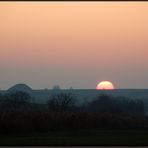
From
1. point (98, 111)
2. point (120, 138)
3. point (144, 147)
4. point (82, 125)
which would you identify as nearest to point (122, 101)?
point (98, 111)

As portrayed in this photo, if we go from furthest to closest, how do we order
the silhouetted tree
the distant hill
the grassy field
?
the distant hill, the silhouetted tree, the grassy field

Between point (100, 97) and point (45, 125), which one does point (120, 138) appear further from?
point (100, 97)

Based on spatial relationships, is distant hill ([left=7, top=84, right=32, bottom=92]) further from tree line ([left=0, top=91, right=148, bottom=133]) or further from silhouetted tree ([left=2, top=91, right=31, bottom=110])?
tree line ([left=0, top=91, right=148, bottom=133])

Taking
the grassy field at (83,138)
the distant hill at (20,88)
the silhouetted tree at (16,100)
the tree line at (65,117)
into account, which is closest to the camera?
the grassy field at (83,138)

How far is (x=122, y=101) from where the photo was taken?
43.8 feet

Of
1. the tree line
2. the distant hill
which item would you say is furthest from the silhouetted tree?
the distant hill

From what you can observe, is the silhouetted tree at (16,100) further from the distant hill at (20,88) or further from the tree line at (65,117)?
the distant hill at (20,88)

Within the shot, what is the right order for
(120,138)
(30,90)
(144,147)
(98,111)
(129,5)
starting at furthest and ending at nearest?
(30,90), (98,111), (129,5), (120,138), (144,147)

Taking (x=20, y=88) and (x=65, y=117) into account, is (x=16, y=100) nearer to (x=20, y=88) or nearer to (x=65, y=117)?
(x=20, y=88)

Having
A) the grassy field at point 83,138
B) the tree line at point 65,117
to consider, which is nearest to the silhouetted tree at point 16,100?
the tree line at point 65,117

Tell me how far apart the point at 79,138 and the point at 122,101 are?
15.4 ft

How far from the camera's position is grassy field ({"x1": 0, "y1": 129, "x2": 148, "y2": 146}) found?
26.4 ft

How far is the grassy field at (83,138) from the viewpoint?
8.05 metres

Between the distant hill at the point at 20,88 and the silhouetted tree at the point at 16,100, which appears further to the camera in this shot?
the distant hill at the point at 20,88
